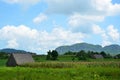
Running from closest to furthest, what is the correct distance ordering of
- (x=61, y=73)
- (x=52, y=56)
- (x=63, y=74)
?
1. (x=63, y=74)
2. (x=61, y=73)
3. (x=52, y=56)

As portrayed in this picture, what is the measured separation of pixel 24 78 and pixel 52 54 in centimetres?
9813

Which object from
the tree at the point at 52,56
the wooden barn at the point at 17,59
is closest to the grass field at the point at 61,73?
the wooden barn at the point at 17,59

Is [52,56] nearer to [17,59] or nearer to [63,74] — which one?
[17,59]

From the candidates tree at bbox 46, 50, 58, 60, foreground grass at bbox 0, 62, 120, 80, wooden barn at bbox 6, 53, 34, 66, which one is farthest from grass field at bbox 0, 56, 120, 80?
tree at bbox 46, 50, 58, 60

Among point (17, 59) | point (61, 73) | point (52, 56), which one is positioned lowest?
point (61, 73)

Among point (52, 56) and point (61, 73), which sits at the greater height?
point (52, 56)

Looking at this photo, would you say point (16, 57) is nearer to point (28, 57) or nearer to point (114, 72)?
point (28, 57)

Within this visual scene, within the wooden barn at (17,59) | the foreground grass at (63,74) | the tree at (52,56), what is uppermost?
the tree at (52,56)

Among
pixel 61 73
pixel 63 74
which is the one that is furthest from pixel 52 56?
pixel 63 74

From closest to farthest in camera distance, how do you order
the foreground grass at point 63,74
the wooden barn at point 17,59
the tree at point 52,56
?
the foreground grass at point 63,74 < the wooden barn at point 17,59 < the tree at point 52,56

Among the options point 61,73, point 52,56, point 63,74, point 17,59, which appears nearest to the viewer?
point 63,74

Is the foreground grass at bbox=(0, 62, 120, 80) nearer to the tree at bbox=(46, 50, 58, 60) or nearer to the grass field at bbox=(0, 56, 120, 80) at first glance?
the grass field at bbox=(0, 56, 120, 80)

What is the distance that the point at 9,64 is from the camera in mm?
86688

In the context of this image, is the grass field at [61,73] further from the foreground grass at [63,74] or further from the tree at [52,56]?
the tree at [52,56]
